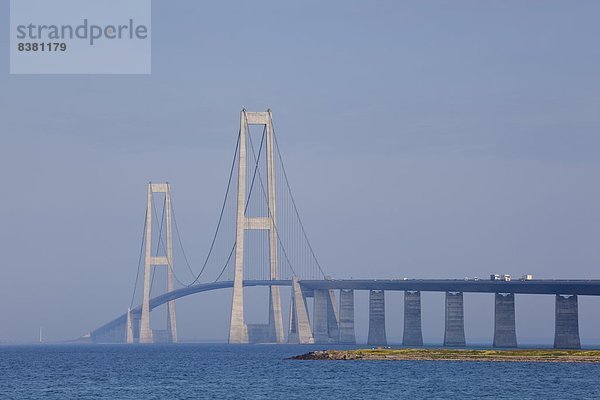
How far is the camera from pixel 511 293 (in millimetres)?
142625

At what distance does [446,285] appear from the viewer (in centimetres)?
14625

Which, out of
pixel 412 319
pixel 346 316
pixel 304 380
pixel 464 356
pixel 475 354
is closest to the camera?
pixel 304 380

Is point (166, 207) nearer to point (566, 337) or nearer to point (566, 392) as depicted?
point (566, 337)

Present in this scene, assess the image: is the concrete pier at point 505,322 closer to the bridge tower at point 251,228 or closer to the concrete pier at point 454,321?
the concrete pier at point 454,321

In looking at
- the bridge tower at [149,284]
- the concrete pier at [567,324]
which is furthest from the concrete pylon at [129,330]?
the concrete pier at [567,324]

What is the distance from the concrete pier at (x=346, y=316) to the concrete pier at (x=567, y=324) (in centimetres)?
3031

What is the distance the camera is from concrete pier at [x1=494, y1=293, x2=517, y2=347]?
461 feet

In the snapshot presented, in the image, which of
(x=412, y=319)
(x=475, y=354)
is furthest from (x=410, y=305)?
(x=475, y=354)

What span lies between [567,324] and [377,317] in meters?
29.6

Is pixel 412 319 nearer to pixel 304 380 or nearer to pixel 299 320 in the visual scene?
pixel 299 320

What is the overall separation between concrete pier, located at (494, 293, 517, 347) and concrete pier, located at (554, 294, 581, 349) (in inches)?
282

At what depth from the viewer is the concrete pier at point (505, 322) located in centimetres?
14050

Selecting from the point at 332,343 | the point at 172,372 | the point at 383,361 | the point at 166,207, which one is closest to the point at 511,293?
the point at 332,343

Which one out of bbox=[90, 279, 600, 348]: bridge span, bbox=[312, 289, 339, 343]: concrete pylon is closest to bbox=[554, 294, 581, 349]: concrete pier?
bbox=[90, 279, 600, 348]: bridge span
